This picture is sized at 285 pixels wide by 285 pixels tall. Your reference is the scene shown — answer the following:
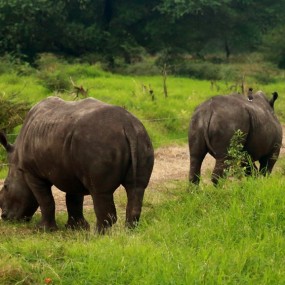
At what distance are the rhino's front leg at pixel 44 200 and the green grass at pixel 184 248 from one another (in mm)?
526

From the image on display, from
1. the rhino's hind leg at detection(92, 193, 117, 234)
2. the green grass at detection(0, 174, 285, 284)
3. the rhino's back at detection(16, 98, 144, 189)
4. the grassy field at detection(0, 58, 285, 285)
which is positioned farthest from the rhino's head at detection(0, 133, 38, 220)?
the rhino's hind leg at detection(92, 193, 117, 234)

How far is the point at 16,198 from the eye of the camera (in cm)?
715

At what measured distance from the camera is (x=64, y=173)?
20.8 feet

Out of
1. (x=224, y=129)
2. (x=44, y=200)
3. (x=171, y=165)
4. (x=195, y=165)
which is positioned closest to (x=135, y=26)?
(x=171, y=165)

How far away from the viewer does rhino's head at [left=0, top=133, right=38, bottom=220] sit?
7125 mm

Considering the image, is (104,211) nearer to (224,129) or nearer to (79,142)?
(79,142)

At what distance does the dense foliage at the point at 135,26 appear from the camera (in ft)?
84.9

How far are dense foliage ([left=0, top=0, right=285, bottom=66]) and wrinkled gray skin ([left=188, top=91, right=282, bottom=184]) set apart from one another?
58.9 feet

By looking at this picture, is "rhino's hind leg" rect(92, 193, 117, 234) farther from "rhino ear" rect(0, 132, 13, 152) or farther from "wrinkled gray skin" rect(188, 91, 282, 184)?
"wrinkled gray skin" rect(188, 91, 282, 184)

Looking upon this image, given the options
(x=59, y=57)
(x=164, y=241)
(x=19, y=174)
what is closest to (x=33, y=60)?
(x=59, y=57)

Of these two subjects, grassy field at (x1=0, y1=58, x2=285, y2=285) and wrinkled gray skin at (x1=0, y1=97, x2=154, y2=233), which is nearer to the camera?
grassy field at (x1=0, y1=58, x2=285, y2=285)

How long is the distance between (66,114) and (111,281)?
2.44 meters

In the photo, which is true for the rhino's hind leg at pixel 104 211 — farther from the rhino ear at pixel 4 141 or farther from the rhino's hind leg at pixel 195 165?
the rhino's hind leg at pixel 195 165

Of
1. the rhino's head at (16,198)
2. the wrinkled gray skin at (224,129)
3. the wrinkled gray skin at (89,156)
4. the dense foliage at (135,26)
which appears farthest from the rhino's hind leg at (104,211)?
the dense foliage at (135,26)
